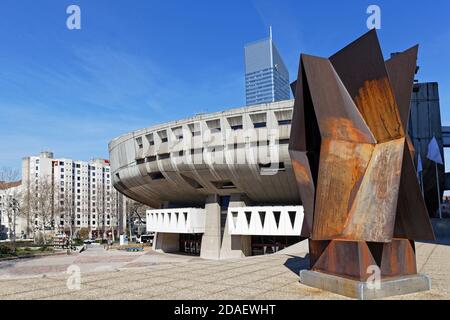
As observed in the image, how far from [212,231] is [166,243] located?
1116 centimetres

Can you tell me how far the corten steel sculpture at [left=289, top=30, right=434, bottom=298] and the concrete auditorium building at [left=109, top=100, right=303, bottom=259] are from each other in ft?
61.1

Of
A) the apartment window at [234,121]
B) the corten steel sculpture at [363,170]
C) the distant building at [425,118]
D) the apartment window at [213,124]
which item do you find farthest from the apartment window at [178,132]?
the distant building at [425,118]

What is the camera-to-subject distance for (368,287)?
8.45m

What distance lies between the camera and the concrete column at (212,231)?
37.3m

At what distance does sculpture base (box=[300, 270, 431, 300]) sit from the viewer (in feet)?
27.6

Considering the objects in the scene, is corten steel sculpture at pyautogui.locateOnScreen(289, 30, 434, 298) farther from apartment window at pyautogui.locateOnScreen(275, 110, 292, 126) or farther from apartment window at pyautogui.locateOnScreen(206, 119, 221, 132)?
apartment window at pyautogui.locateOnScreen(206, 119, 221, 132)

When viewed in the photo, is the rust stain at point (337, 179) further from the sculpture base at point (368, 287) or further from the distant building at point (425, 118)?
the distant building at point (425, 118)

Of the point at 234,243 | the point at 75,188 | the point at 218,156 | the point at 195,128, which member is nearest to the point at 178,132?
the point at 195,128

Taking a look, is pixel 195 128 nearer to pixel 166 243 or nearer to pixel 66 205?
pixel 166 243

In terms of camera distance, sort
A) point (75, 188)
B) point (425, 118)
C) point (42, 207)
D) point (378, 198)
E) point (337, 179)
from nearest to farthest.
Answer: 1. point (378, 198)
2. point (337, 179)
3. point (425, 118)
4. point (42, 207)
5. point (75, 188)

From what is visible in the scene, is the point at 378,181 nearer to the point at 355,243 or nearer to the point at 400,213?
the point at 400,213

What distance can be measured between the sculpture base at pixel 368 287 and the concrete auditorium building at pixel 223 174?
19.8 metres

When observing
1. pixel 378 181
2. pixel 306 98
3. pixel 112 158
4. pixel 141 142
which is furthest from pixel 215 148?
pixel 378 181

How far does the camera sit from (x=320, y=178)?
970cm
